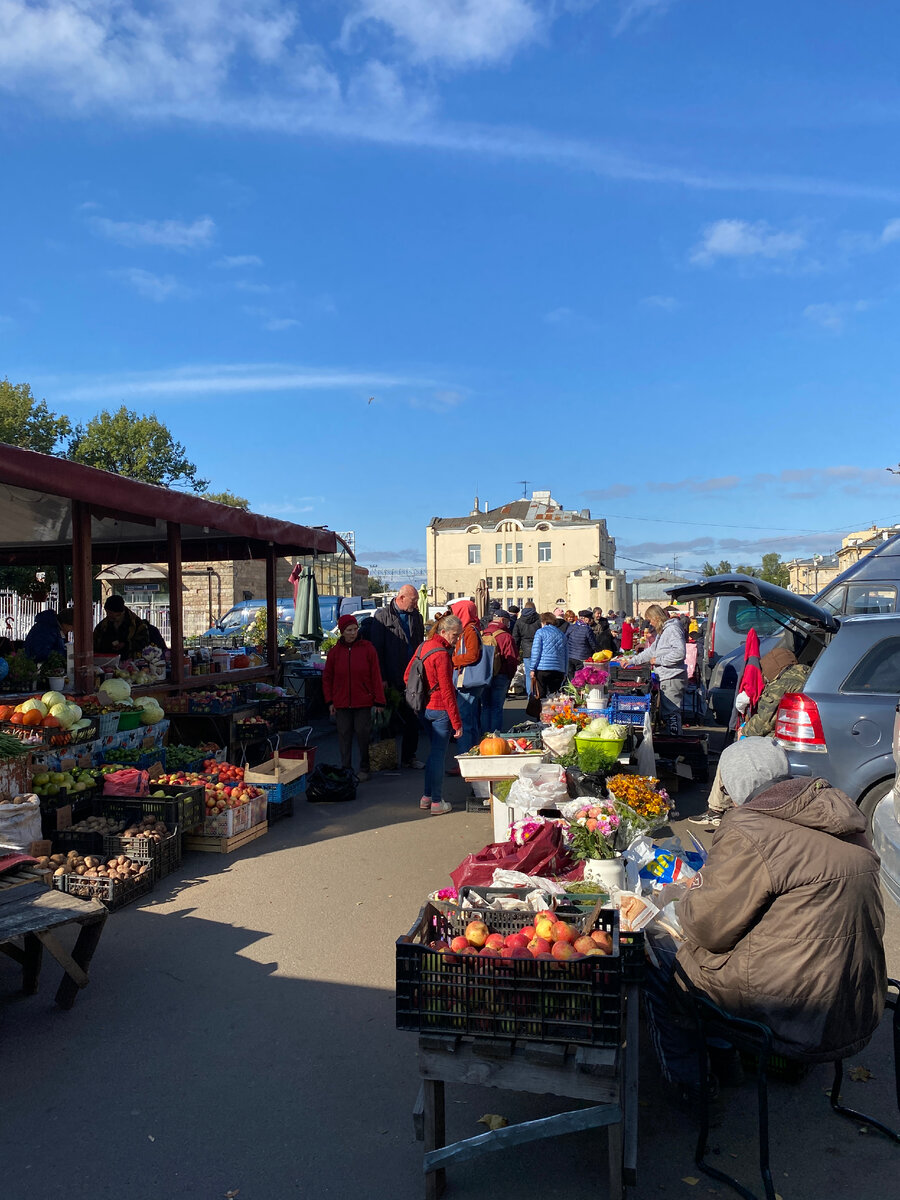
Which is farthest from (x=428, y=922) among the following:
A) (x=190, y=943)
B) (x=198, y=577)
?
(x=198, y=577)

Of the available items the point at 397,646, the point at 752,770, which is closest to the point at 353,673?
the point at 397,646

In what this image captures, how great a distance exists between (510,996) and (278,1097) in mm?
1350

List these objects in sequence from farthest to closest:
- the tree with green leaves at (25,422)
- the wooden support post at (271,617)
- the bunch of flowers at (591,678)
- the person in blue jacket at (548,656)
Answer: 1. the tree with green leaves at (25,422)
2. the wooden support post at (271,617)
3. the person in blue jacket at (548,656)
4. the bunch of flowers at (591,678)

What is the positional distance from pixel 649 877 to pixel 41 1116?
10.5ft

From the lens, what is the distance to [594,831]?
201 inches

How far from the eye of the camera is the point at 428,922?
3.46 m

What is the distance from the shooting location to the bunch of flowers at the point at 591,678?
10.3m

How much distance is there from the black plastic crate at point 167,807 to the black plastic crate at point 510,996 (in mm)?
4152

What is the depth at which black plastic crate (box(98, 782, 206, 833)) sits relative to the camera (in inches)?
264

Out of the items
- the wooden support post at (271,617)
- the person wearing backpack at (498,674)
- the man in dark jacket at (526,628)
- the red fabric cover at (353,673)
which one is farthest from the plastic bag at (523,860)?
the man in dark jacket at (526,628)

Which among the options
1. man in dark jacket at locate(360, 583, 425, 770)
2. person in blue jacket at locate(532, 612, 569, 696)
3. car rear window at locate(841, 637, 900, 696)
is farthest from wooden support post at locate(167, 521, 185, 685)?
car rear window at locate(841, 637, 900, 696)

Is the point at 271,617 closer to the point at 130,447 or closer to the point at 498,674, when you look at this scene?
the point at 498,674

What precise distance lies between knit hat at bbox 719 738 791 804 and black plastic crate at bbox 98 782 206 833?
447cm

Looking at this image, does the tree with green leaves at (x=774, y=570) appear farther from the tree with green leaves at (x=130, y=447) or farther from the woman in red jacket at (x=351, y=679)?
the woman in red jacket at (x=351, y=679)
